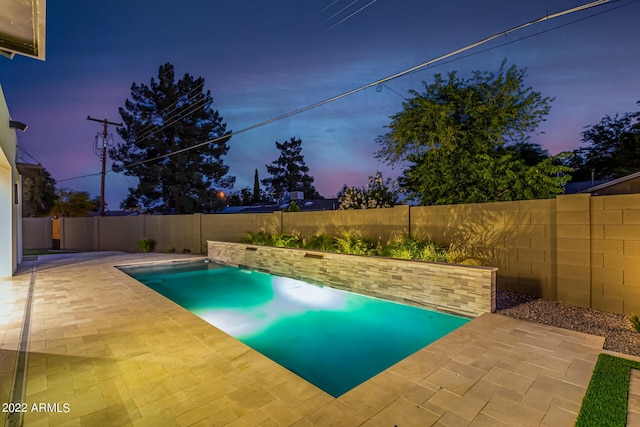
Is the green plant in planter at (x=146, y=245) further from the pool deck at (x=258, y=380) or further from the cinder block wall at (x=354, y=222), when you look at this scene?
the pool deck at (x=258, y=380)

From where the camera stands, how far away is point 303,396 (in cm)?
251

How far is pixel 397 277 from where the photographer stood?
6.04m

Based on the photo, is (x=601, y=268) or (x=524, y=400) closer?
(x=524, y=400)

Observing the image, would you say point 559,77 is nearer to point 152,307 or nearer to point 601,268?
point 601,268

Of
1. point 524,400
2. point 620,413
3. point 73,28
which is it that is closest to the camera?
point 620,413

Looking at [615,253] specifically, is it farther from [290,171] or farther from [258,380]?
[290,171]

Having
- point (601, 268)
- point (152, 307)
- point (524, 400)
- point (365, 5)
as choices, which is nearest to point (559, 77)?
point (365, 5)

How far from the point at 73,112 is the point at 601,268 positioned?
80.2 feet

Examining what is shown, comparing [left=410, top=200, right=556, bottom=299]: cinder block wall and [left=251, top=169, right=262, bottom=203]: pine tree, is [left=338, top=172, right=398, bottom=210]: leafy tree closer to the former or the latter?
[left=410, top=200, right=556, bottom=299]: cinder block wall

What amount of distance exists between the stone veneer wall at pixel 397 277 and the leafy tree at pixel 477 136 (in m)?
3.90

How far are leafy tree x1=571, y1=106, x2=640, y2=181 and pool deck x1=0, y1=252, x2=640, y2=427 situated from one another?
15.2 metres

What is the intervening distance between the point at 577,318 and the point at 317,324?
397cm

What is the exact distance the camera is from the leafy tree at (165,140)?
18797 mm

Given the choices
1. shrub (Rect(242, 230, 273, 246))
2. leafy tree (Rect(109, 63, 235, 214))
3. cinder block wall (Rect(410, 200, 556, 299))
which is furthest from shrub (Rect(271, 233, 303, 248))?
leafy tree (Rect(109, 63, 235, 214))
